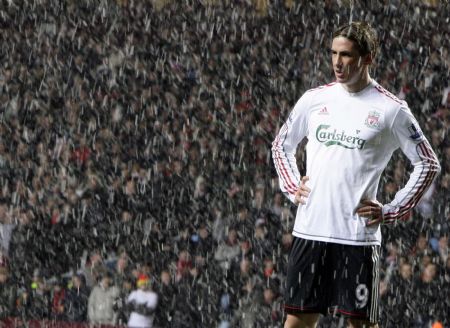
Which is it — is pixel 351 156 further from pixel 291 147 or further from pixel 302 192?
pixel 291 147

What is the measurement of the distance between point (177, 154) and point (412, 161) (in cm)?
857

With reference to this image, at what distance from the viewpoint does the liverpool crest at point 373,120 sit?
500 cm

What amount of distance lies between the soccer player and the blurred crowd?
4.42 metres

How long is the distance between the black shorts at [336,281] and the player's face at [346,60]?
75 cm

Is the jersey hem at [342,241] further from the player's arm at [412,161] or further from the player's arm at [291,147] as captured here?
the player's arm at [291,147]

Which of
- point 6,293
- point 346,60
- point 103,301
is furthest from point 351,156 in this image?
point 6,293

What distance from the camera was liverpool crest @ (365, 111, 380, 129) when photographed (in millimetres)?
5004

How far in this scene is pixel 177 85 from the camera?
15203 millimetres

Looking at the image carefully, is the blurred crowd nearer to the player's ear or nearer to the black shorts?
the black shorts

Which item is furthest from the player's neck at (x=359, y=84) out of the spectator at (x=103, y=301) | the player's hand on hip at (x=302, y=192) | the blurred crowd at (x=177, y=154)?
the spectator at (x=103, y=301)

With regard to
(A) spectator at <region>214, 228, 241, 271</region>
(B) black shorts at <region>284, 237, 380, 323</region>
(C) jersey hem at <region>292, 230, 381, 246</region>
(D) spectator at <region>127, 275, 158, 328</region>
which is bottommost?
(D) spectator at <region>127, 275, 158, 328</region>

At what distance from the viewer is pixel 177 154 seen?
1359 centimetres

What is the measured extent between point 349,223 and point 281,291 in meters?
5.47

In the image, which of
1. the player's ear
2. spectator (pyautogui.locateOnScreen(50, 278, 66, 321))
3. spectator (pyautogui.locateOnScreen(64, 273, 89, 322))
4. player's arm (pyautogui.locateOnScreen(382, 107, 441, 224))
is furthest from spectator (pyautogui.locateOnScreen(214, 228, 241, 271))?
the player's ear
